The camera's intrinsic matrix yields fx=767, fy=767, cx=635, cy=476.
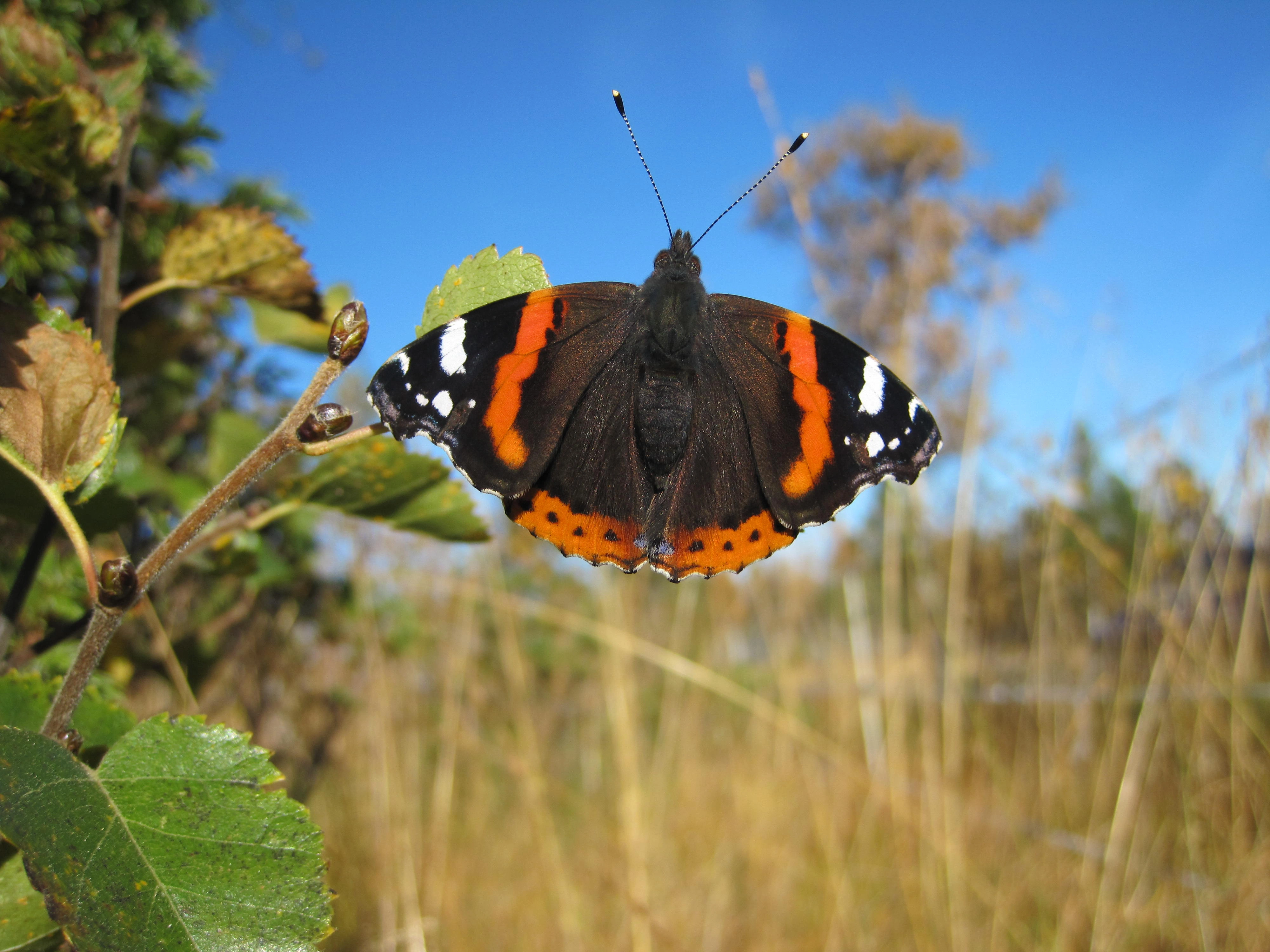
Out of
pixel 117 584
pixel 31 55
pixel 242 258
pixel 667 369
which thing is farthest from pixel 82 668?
pixel 667 369

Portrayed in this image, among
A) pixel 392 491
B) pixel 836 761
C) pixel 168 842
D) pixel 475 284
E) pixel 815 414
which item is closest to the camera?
pixel 168 842

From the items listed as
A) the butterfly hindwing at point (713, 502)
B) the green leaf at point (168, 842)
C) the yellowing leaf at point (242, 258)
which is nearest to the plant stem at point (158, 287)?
the yellowing leaf at point (242, 258)

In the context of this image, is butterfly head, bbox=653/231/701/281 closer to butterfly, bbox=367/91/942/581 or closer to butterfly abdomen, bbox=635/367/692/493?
butterfly, bbox=367/91/942/581

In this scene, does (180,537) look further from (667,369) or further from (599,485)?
(667,369)

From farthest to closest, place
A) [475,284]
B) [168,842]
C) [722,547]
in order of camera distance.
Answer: [722,547] → [475,284] → [168,842]

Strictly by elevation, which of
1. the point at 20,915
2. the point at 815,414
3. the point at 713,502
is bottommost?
the point at 20,915

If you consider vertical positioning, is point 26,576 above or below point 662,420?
below

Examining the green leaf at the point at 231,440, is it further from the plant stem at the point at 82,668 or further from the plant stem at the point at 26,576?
the plant stem at the point at 82,668
